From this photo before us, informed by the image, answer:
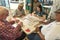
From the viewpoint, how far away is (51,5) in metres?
1.31

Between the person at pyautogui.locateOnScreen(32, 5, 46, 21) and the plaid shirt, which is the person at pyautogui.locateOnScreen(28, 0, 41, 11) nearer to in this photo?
the person at pyautogui.locateOnScreen(32, 5, 46, 21)

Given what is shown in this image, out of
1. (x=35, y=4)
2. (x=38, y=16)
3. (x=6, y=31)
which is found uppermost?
(x=35, y=4)

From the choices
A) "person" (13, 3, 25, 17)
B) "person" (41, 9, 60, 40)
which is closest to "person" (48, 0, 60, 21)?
"person" (41, 9, 60, 40)

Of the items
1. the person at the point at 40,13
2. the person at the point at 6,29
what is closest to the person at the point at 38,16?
the person at the point at 40,13

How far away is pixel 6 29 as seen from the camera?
4.24ft

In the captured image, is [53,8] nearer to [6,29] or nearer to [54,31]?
[54,31]

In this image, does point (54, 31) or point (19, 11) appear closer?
point (54, 31)

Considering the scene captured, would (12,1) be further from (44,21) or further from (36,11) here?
(44,21)

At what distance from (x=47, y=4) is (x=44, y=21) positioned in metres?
0.14

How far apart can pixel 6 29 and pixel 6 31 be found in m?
0.02

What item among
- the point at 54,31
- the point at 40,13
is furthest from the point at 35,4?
the point at 54,31

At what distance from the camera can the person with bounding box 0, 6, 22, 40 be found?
50.8 inches

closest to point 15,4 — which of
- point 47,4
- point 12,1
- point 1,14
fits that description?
point 12,1

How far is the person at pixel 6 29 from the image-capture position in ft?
4.23
